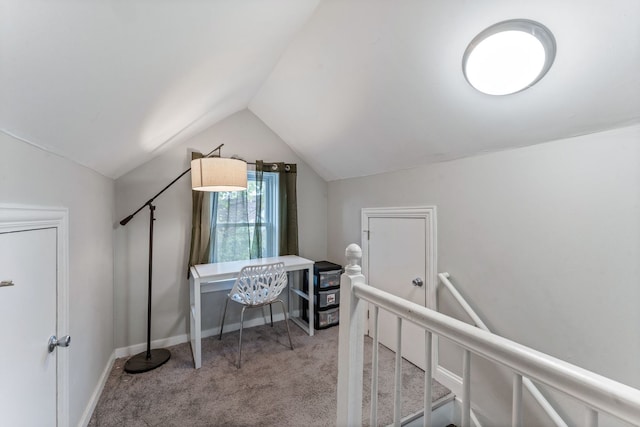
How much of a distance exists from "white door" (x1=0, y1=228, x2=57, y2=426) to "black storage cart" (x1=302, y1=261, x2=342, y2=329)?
2.10 m

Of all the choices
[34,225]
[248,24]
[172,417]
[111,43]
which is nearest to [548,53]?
[248,24]

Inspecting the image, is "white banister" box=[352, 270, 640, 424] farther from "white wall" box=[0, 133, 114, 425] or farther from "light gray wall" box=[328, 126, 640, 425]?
"white wall" box=[0, 133, 114, 425]

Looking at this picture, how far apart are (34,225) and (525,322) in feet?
8.25

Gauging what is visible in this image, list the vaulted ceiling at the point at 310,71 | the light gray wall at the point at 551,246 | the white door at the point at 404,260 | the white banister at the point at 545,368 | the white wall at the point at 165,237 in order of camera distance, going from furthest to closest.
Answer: the white wall at the point at 165,237
the white door at the point at 404,260
the light gray wall at the point at 551,246
the vaulted ceiling at the point at 310,71
the white banister at the point at 545,368

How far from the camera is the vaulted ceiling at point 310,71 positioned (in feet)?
2.43

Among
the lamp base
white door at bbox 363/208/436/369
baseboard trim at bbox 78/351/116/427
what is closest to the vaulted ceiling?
white door at bbox 363/208/436/369

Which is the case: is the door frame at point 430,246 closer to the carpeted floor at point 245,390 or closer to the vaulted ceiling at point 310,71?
the vaulted ceiling at point 310,71

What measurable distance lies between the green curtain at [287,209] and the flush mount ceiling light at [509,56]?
85.0 inches

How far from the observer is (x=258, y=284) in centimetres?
235

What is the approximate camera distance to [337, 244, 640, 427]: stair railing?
1.66ft

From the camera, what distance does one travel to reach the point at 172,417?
1.71 meters

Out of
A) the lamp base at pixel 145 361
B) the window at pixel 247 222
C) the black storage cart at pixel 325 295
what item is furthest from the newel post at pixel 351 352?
the window at pixel 247 222

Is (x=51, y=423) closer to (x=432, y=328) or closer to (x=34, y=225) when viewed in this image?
(x=34, y=225)

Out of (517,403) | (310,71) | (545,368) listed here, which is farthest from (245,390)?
(310,71)
